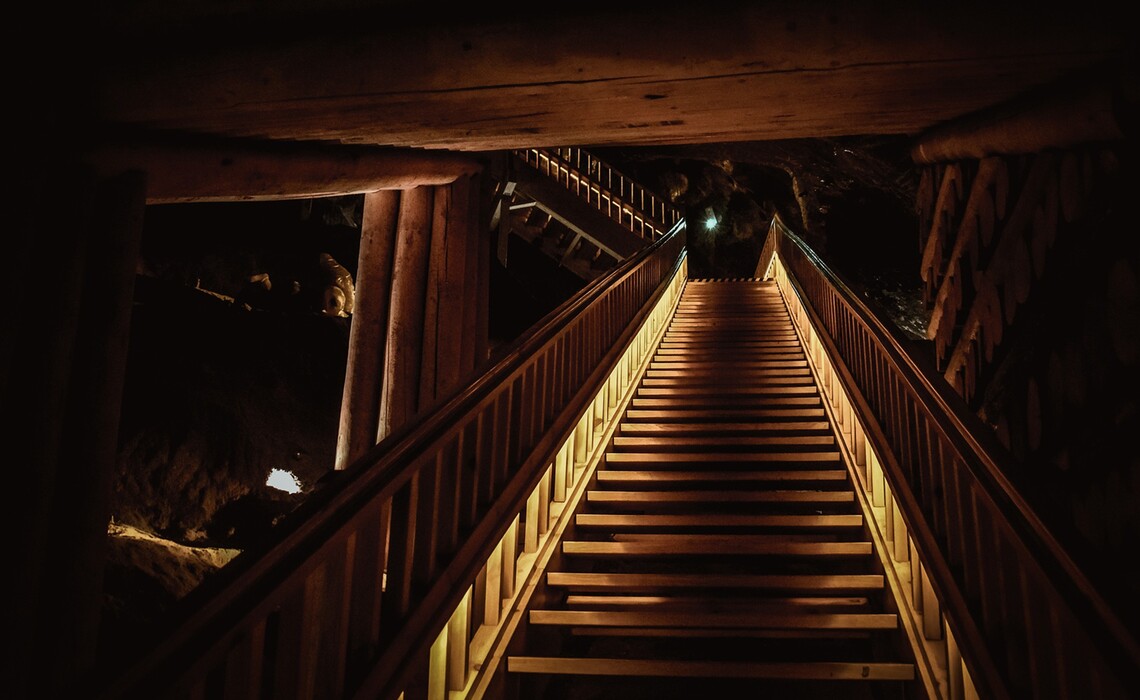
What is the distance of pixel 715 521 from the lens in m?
3.93

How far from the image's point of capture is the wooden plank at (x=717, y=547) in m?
3.60

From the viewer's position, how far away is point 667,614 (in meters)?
3.10

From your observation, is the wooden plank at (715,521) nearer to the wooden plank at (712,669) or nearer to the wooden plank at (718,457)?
the wooden plank at (718,457)

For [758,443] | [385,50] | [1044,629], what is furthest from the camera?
[758,443]

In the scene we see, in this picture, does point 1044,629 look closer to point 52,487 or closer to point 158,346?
point 52,487

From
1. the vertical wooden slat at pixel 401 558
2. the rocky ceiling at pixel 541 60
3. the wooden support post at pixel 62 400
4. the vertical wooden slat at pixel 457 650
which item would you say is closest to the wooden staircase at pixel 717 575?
the vertical wooden slat at pixel 457 650

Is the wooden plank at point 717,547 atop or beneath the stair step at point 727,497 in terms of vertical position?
beneath

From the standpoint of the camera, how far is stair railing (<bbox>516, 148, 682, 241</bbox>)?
552 inches

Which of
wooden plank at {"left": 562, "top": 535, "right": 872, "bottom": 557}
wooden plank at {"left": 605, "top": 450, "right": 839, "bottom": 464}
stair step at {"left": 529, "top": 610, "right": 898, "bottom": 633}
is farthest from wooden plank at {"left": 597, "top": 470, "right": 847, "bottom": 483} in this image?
stair step at {"left": 529, "top": 610, "right": 898, "bottom": 633}

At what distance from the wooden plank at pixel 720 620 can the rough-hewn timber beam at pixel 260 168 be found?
7.82 feet

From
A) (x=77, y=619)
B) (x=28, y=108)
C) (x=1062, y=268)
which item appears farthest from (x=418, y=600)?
(x=1062, y=268)

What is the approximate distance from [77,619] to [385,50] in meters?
2.22

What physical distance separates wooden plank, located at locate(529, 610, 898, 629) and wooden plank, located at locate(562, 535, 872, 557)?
0.49m

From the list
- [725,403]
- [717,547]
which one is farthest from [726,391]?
[717,547]
